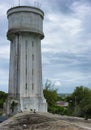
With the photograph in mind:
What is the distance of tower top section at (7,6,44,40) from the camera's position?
143ft

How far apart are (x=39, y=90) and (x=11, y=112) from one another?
526 cm

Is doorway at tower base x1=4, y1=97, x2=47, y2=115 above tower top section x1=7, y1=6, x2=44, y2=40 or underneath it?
underneath

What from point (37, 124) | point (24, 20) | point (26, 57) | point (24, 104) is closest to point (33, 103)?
point (24, 104)

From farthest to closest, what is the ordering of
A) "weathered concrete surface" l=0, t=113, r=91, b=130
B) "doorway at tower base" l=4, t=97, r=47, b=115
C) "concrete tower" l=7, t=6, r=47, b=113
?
"concrete tower" l=7, t=6, r=47, b=113
"doorway at tower base" l=4, t=97, r=47, b=115
"weathered concrete surface" l=0, t=113, r=91, b=130

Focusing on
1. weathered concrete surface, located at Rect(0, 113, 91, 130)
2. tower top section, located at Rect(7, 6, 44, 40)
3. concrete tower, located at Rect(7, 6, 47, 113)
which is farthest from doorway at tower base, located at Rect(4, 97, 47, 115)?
weathered concrete surface, located at Rect(0, 113, 91, 130)

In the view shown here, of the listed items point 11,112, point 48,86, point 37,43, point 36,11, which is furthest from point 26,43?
point 48,86

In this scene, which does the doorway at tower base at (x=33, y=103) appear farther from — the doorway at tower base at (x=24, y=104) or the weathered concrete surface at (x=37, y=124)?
the weathered concrete surface at (x=37, y=124)

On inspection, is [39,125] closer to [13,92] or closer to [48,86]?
[13,92]

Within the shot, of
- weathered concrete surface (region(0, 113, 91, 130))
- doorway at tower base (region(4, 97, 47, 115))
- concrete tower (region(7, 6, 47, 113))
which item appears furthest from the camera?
concrete tower (region(7, 6, 47, 113))

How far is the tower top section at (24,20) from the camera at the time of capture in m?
43.6

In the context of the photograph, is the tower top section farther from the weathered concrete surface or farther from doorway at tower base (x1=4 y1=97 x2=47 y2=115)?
the weathered concrete surface

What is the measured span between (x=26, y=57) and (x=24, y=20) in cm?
543

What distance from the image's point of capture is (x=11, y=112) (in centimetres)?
4431

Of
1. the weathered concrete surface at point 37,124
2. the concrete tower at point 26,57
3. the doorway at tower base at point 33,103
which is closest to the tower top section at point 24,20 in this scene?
the concrete tower at point 26,57
